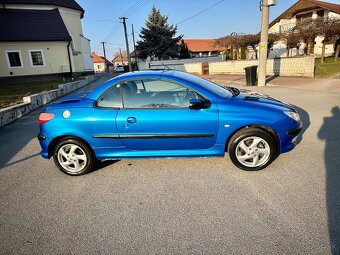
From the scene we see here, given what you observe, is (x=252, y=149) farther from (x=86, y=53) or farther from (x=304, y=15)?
(x=304, y=15)

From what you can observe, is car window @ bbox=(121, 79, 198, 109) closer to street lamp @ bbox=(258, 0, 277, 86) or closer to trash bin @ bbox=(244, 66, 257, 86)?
street lamp @ bbox=(258, 0, 277, 86)

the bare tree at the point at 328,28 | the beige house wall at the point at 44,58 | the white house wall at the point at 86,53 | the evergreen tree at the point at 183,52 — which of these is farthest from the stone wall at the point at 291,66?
the evergreen tree at the point at 183,52

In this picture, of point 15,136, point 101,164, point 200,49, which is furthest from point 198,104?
point 200,49

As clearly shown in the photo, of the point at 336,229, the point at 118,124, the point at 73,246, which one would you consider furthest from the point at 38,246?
the point at 336,229

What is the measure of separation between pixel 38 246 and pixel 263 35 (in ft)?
43.3

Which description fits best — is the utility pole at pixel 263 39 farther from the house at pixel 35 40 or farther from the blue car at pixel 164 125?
the house at pixel 35 40

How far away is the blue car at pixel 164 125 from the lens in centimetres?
359

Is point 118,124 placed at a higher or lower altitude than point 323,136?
higher

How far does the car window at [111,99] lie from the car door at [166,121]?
0.31 ft

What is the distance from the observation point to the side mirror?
139 inches

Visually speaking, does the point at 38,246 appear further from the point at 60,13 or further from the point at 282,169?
the point at 60,13

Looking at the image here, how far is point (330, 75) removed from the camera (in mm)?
13766

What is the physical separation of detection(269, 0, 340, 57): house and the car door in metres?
30.3

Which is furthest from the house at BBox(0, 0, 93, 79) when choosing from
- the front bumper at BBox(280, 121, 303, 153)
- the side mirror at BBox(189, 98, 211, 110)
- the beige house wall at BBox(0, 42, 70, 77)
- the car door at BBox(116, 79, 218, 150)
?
the front bumper at BBox(280, 121, 303, 153)
